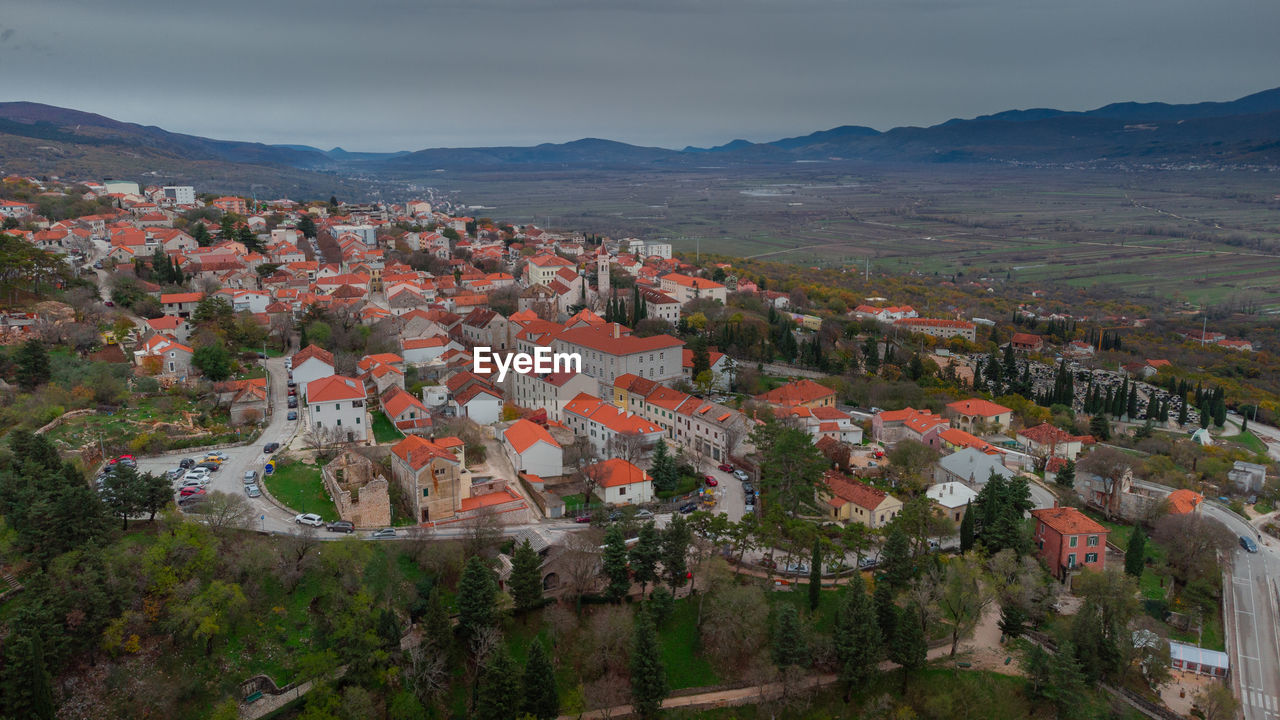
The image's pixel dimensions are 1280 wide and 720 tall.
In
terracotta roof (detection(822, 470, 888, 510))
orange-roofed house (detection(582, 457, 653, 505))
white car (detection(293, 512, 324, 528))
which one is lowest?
terracotta roof (detection(822, 470, 888, 510))

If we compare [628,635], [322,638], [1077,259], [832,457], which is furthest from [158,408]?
[1077,259]

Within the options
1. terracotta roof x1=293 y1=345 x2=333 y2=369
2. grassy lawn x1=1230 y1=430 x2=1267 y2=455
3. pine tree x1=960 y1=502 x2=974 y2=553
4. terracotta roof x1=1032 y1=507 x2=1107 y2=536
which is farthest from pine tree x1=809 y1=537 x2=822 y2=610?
grassy lawn x1=1230 y1=430 x2=1267 y2=455

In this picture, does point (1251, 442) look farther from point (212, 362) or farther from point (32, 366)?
point (32, 366)

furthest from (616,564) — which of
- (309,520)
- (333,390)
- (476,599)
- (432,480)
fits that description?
(333,390)

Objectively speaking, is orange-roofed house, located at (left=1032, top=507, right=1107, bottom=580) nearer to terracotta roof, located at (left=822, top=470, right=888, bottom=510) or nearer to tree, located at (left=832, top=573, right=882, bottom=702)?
terracotta roof, located at (left=822, top=470, right=888, bottom=510)

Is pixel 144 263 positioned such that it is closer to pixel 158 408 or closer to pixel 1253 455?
pixel 158 408

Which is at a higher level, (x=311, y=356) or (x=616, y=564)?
(x=311, y=356)
